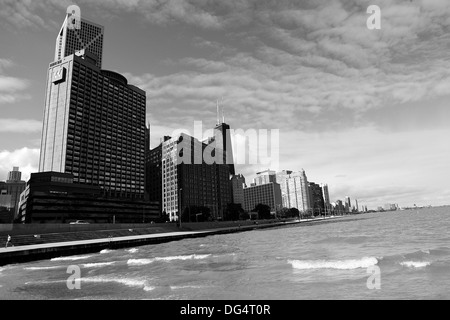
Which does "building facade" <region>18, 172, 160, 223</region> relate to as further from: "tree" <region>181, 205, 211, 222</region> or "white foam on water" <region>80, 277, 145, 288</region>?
"white foam on water" <region>80, 277, 145, 288</region>

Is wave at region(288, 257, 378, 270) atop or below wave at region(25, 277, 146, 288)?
below

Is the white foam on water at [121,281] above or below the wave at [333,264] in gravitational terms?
above

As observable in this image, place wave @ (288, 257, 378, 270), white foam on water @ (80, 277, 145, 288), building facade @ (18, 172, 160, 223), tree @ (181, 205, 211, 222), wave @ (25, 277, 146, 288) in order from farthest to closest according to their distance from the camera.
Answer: tree @ (181, 205, 211, 222)
building facade @ (18, 172, 160, 223)
wave @ (288, 257, 378, 270)
wave @ (25, 277, 146, 288)
white foam on water @ (80, 277, 145, 288)

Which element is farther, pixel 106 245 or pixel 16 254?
pixel 106 245

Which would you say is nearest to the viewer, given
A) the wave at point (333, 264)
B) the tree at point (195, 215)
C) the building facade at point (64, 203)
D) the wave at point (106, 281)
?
the wave at point (106, 281)

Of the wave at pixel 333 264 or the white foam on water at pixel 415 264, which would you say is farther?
the wave at pixel 333 264

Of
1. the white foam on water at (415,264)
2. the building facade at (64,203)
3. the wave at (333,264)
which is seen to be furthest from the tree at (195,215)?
the white foam on water at (415,264)

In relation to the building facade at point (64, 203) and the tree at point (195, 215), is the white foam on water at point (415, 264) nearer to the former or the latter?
the building facade at point (64, 203)

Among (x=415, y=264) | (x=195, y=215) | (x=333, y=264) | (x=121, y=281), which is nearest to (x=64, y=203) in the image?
(x=195, y=215)

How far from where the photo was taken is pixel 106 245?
48281 mm

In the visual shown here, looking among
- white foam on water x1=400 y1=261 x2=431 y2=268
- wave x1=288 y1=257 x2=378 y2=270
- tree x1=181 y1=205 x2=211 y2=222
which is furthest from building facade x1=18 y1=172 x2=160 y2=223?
white foam on water x1=400 y1=261 x2=431 y2=268
